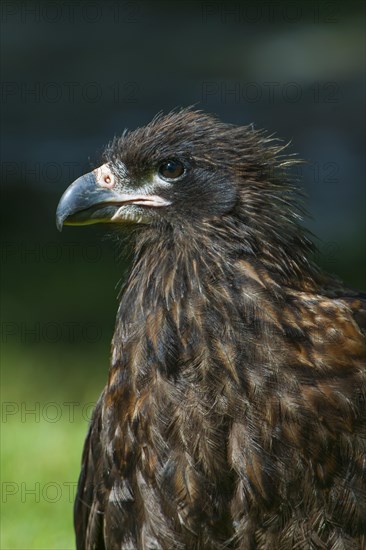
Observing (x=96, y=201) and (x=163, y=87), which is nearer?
(x=96, y=201)

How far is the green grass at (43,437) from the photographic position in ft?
18.9

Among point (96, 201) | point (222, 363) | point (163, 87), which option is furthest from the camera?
point (163, 87)

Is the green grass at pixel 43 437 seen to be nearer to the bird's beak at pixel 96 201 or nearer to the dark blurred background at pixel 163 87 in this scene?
the bird's beak at pixel 96 201

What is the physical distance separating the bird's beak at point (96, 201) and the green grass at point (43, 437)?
2115 millimetres

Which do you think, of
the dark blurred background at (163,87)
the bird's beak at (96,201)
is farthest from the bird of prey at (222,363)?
the dark blurred background at (163,87)

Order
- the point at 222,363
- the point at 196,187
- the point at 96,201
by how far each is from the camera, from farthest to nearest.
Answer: the point at 96,201 → the point at 196,187 → the point at 222,363

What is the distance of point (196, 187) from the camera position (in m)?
4.04

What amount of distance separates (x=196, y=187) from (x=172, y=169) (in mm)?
146

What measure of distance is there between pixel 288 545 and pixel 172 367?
Result: 762 mm

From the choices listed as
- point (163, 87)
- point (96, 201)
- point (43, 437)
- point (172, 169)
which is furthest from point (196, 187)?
point (163, 87)

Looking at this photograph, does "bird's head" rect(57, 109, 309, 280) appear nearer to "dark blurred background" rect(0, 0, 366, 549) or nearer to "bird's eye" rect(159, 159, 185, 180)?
"bird's eye" rect(159, 159, 185, 180)

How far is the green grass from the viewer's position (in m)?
5.76

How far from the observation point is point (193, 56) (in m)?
13.0

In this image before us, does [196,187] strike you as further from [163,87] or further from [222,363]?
[163,87]
